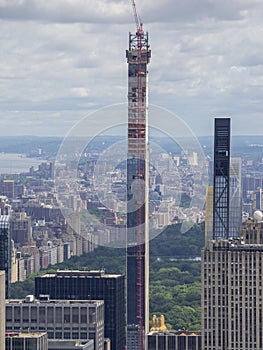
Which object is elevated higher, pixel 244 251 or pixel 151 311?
pixel 244 251

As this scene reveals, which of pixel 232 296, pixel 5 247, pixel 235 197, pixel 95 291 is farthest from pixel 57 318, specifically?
pixel 5 247

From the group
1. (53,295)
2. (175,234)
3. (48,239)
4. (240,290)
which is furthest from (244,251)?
(48,239)

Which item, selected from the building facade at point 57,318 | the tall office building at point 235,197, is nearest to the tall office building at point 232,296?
the tall office building at point 235,197

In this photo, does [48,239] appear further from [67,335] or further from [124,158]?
[67,335]

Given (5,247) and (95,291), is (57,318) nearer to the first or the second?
(95,291)

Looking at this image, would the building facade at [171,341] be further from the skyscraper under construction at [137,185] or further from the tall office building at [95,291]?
the skyscraper under construction at [137,185]

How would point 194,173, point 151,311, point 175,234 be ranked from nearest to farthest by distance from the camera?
point 194,173, point 151,311, point 175,234

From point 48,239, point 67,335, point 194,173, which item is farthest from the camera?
point 48,239
